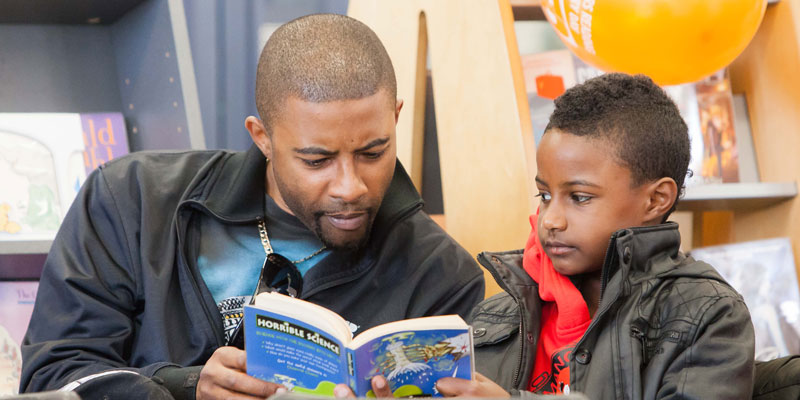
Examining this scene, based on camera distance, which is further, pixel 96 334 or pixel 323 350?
pixel 96 334

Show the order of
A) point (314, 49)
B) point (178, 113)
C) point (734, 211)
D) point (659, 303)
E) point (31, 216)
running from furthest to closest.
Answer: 1. point (734, 211)
2. point (178, 113)
3. point (31, 216)
4. point (314, 49)
5. point (659, 303)

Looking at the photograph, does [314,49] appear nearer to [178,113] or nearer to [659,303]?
[178,113]

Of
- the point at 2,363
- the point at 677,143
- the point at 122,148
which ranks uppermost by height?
the point at 122,148

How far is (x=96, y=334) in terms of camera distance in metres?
1.51

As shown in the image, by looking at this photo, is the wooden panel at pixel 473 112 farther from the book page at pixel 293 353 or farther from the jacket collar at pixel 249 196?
the book page at pixel 293 353

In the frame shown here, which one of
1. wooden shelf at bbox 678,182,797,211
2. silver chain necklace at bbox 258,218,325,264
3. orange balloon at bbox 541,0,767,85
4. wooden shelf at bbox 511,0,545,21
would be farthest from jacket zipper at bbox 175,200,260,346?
wooden shelf at bbox 678,182,797,211

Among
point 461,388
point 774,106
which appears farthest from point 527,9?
point 461,388

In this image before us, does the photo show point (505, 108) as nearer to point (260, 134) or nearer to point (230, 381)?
point (260, 134)

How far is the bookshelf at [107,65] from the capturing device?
1964 mm

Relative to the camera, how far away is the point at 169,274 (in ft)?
5.12

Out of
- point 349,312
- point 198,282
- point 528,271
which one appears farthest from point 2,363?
point 528,271

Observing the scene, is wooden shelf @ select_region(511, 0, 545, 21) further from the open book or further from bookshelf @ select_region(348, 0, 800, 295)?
the open book

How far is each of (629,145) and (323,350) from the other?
59 centimetres

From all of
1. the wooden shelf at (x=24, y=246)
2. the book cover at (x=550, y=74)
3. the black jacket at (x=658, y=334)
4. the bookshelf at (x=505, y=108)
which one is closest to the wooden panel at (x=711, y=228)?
the bookshelf at (x=505, y=108)
